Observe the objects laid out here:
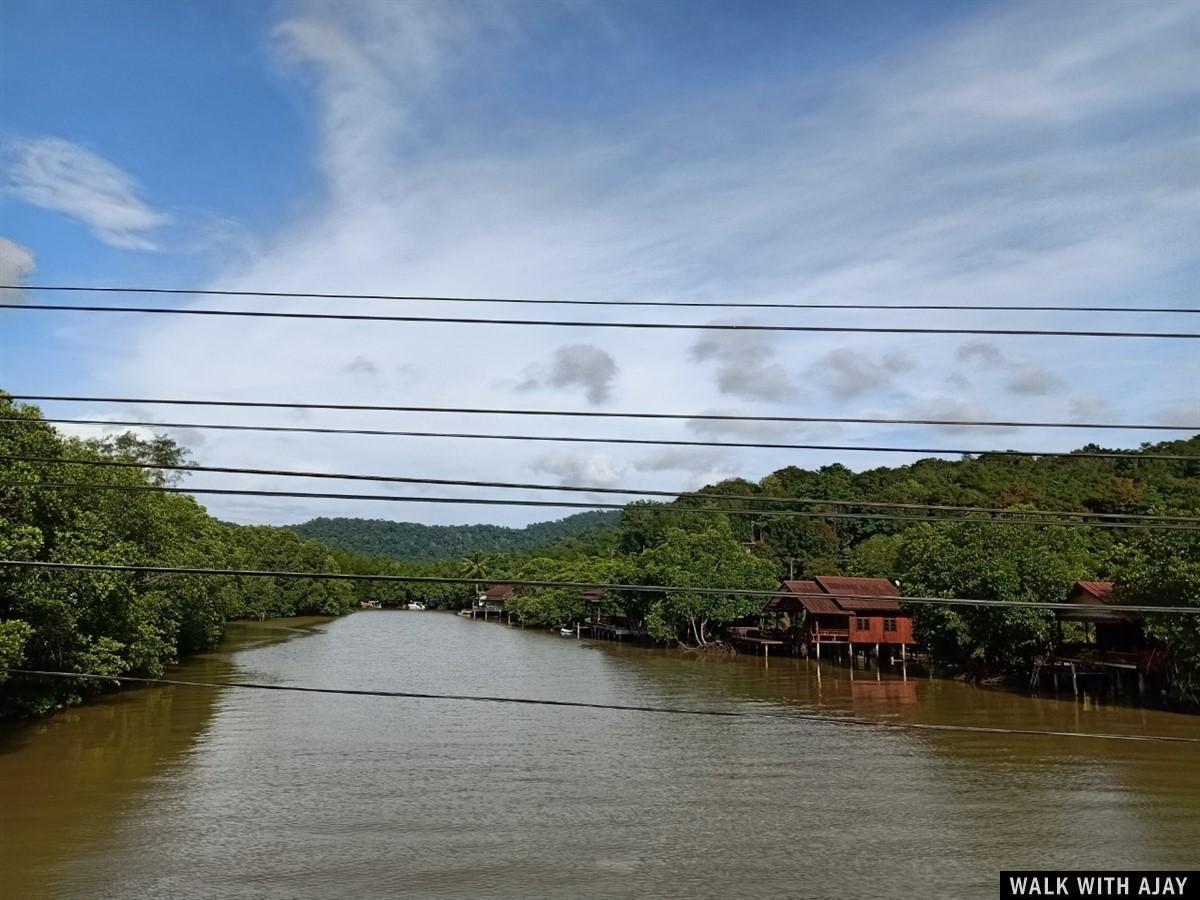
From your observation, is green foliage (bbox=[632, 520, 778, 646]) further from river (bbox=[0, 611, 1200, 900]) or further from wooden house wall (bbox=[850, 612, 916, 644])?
river (bbox=[0, 611, 1200, 900])

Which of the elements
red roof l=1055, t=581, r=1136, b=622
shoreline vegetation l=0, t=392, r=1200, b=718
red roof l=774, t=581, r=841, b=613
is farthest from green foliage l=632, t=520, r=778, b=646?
red roof l=1055, t=581, r=1136, b=622

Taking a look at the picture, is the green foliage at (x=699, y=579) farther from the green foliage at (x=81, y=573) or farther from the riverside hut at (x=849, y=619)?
the green foliage at (x=81, y=573)

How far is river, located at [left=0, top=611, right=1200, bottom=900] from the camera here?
43.9 feet

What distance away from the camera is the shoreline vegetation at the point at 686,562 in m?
20.2

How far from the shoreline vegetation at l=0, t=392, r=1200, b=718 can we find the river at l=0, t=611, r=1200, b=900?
2627 millimetres

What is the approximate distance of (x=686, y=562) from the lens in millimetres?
49312

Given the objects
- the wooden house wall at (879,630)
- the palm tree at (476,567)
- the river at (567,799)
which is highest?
the palm tree at (476,567)

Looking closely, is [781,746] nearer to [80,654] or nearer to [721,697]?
[721,697]

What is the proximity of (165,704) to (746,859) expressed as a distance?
2056 cm

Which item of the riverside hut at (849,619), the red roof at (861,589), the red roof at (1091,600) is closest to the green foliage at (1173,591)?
the red roof at (1091,600)

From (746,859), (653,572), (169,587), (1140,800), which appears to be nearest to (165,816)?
(746,859)

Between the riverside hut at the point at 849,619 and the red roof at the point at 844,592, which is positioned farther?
the red roof at the point at 844,592

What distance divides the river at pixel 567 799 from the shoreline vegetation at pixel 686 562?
2.63 metres

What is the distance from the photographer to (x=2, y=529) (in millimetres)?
18344
